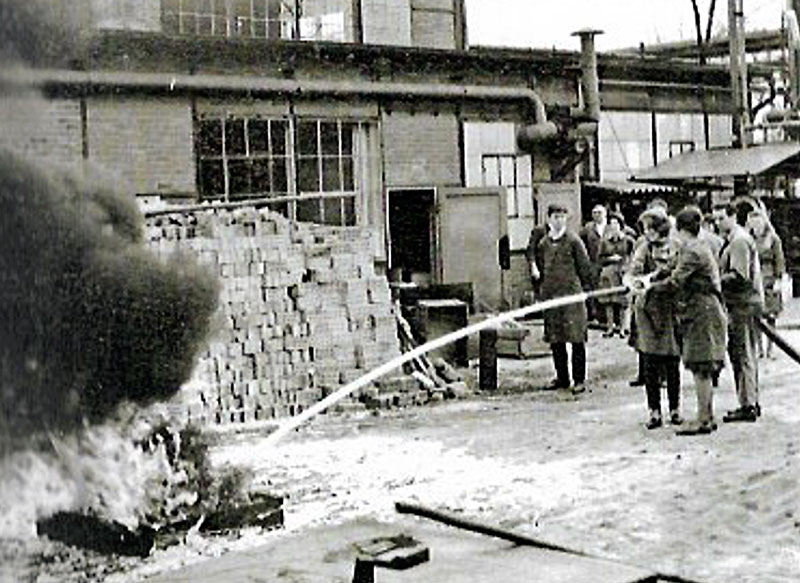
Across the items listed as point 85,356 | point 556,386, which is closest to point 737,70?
point 556,386

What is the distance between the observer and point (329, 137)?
19703 mm

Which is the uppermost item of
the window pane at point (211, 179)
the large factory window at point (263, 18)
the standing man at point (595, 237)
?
the large factory window at point (263, 18)

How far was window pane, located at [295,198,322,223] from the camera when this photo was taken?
63.7 ft

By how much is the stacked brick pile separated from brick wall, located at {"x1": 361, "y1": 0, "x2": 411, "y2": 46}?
701 centimetres

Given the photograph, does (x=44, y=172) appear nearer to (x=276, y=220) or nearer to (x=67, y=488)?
(x=67, y=488)

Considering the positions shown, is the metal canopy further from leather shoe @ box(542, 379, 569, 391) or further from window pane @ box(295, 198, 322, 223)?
leather shoe @ box(542, 379, 569, 391)

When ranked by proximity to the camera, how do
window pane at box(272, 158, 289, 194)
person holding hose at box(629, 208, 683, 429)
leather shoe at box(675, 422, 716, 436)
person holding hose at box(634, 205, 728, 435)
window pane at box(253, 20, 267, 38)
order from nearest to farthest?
person holding hose at box(634, 205, 728, 435)
leather shoe at box(675, 422, 716, 436)
person holding hose at box(629, 208, 683, 429)
window pane at box(272, 158, 289, 194)
window pane at box(253, 20, 267, 38)

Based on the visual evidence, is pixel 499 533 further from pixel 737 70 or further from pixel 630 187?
pixel 737 70

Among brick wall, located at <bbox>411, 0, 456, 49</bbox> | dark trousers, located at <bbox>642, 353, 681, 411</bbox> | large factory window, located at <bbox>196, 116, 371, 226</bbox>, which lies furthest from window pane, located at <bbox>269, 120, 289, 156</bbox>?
dark trousers, located at <bbox>642, 353, 681, 411</bbox>

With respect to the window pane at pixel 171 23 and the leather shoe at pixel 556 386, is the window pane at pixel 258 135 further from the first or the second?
the leather shoe at pixel 556 386

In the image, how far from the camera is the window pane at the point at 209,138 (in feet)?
58.5

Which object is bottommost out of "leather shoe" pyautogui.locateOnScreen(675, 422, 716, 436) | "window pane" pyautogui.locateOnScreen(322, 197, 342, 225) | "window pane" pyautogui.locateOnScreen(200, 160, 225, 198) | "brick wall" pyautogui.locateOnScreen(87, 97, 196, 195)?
"leather shoe" pyautogui.locateOnScreen(675, 422, 716, 436)

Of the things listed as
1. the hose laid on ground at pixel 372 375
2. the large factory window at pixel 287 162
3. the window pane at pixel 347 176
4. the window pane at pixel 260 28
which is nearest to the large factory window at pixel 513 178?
the large factory window at pixel 287 162

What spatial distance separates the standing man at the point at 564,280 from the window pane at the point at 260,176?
19.2ft
